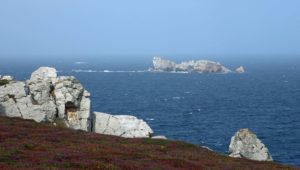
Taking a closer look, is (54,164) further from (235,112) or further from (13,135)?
(235,112)

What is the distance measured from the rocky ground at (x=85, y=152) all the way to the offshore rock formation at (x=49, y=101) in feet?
33.5

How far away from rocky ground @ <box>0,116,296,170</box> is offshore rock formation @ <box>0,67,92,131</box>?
33.5ft

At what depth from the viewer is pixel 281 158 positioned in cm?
8131

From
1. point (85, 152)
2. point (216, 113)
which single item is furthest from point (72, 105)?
point (216, 113)

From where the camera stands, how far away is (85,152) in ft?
117

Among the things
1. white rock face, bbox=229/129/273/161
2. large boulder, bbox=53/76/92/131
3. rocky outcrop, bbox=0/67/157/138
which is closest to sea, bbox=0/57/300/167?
white rock face, bbox=229/129/273/161

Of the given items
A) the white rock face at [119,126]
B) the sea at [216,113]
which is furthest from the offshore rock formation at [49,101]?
the sea at [216,113]

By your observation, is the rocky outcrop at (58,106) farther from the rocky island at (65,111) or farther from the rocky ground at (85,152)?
the rocky ground at (85,152)

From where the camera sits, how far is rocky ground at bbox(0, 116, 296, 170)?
2998 centimetres

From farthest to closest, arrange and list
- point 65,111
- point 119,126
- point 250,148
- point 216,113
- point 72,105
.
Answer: point 216,113 → point 119,126 → point 72,105 → point 65,111 → point 250,148

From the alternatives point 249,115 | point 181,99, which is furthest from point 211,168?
point 181,99

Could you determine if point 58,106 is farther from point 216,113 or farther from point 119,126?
point 216,113

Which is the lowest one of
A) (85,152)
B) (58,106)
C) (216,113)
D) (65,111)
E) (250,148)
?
(216,113)

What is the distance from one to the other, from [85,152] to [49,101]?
101 ft
